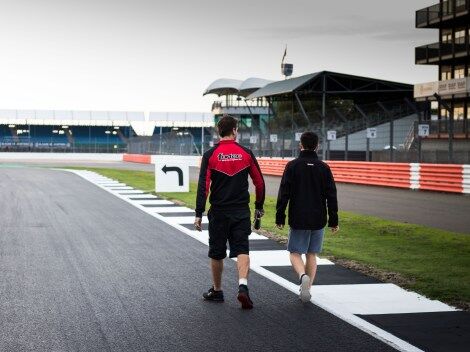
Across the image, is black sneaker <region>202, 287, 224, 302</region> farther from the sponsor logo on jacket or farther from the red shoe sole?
the sponsor logo on jacket

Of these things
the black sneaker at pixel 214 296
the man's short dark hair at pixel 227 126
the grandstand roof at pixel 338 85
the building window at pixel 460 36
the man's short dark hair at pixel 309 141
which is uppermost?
the building window at pixel 460 36

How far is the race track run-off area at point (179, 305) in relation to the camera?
217 inches

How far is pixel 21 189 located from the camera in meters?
22.8

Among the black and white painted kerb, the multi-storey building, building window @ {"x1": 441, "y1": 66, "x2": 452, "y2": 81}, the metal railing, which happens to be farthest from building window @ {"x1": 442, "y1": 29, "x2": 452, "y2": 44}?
the black and white painted kerb

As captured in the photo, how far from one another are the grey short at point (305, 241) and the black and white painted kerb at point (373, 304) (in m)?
0.44

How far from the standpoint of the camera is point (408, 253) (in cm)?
1027

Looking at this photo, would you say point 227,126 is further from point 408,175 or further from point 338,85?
point 338,85

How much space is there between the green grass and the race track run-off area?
1.19 feet

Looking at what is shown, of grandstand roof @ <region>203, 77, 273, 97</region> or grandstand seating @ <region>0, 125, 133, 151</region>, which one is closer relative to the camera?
grandstand roof @ <region>203, 77, 273, 97</region>

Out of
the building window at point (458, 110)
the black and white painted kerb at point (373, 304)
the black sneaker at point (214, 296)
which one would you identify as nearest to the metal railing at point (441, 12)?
the building window at point (458, 110)

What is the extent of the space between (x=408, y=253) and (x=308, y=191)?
369 centimetres

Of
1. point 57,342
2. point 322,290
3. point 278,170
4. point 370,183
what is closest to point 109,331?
point 57,342

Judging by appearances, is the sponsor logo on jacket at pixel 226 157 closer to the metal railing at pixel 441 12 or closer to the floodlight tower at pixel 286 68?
the metal railing at pixel 441 12

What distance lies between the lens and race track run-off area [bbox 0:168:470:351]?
550 cm
